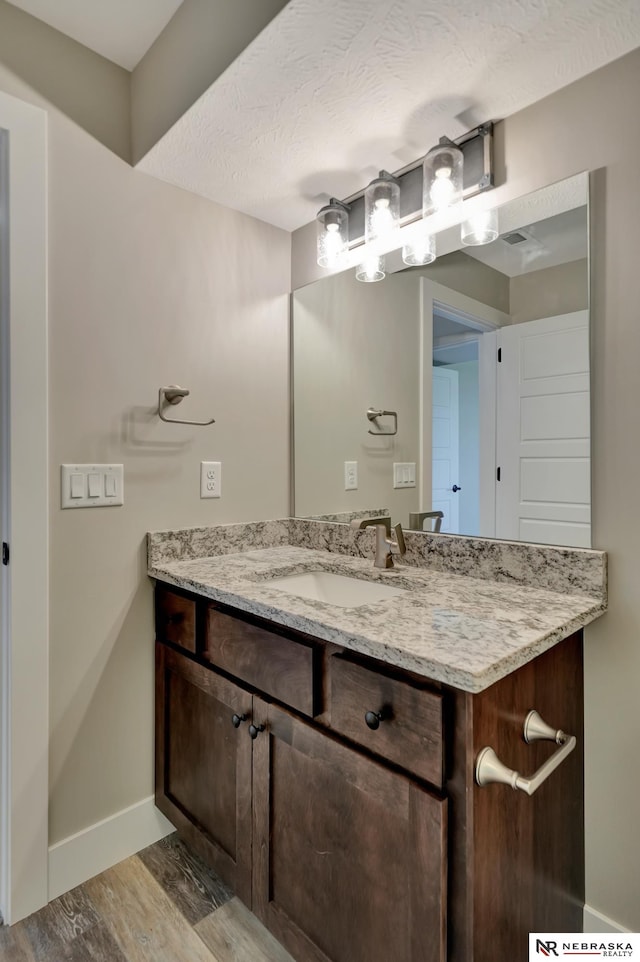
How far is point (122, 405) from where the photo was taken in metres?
1.52

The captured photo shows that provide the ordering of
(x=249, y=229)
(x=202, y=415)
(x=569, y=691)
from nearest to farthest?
1. (x=569, y=691)
2. (x=202, y=415)
3. (x=249, y=229)

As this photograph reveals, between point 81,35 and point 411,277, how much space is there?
46.1 inches

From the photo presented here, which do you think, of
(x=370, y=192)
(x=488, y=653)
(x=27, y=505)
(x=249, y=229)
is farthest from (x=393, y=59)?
(x=27, y=505)

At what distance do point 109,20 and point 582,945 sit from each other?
101 inches

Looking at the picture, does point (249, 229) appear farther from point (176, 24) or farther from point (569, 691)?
point (569, 691)

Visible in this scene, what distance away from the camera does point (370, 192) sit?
1560 millimetres

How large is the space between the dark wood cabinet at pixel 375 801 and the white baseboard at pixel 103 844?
11.2 inches

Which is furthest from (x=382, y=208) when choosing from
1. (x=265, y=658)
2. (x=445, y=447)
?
(x=265, y=658)

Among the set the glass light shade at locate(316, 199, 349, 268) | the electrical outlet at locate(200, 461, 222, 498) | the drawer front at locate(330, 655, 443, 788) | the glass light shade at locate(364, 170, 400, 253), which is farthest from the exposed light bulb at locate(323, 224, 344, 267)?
the drawer front at locate(330, 655, 443, 788)

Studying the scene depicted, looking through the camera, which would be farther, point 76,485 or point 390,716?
point 76,485

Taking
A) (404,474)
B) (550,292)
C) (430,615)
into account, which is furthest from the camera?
(404,474)

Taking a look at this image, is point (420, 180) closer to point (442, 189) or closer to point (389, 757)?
point (442, 189)

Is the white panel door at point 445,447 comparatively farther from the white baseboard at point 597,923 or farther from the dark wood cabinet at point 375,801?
the white baseboard at point 597,923

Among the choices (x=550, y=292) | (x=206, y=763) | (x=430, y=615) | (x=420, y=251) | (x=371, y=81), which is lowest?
(x=206, y=763)
